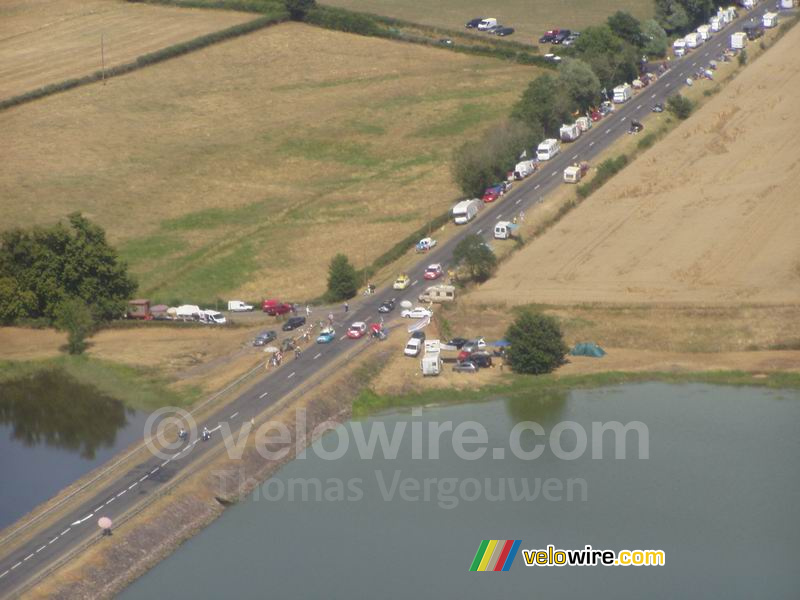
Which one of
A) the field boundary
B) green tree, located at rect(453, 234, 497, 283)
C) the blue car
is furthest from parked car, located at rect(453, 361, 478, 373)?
the field boundary

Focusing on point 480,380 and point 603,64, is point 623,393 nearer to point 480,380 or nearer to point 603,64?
point 480,380

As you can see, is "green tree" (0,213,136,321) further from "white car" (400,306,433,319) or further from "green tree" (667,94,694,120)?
"green tree" (667,94,694,120)

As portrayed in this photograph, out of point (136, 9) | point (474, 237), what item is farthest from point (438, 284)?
point (136, 9)

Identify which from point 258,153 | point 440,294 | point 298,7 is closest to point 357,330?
point 440,294

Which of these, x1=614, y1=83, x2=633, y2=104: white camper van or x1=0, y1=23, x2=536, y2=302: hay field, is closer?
x1=0, y1=23, x2=536, y2=302: hay field

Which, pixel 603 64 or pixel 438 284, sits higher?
pixel 603 64

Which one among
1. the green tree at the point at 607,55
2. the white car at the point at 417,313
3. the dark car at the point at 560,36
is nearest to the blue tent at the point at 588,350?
the white car at the point at 417,313

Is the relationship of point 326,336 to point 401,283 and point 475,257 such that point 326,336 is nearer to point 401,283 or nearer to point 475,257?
point 401,283
